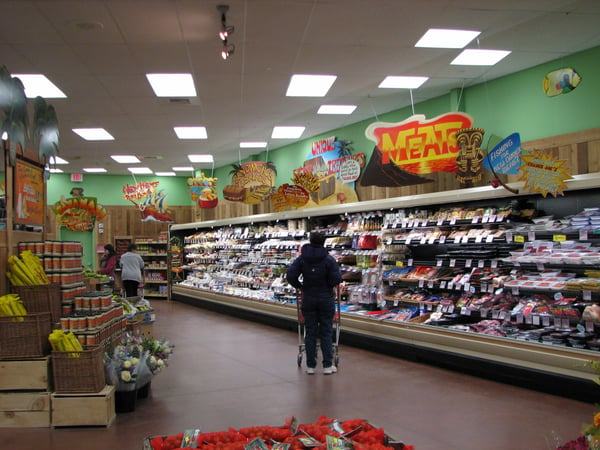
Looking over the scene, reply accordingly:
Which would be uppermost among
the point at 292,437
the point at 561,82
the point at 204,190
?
the point at 561,82

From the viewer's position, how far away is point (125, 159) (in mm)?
16141

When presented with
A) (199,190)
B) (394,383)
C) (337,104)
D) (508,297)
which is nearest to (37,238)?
(394,383)

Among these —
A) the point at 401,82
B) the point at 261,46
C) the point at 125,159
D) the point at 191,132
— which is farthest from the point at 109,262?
the point at 401,82

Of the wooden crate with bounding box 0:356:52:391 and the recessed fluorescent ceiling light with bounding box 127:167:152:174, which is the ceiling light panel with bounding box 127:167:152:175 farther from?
the wooden crate with bounding box 0:356:52:391

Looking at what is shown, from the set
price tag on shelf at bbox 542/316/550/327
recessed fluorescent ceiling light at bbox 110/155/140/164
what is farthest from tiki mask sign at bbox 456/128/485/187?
recessed fluorescent ceiling light at bbox 110/155/140/164

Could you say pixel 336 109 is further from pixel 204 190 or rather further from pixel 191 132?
pixel 204 190

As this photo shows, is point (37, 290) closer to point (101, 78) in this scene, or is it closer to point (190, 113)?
point (101, 78)

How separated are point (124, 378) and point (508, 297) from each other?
431 cm

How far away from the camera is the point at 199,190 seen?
14.0m

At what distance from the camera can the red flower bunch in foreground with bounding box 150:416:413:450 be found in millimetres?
2600

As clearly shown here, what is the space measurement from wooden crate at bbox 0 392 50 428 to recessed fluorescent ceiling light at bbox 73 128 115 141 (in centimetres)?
845

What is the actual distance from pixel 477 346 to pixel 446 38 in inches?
158

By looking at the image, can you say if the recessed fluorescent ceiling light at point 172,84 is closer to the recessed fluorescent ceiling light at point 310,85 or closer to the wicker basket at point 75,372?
the recessed fluorescent ceiling light at point 310,85

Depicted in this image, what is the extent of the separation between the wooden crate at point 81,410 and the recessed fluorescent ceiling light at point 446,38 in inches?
224
